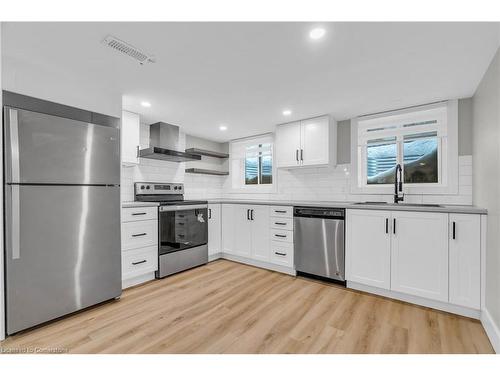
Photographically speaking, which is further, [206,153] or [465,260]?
[206,153]

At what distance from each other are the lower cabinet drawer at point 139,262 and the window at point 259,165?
2241mm

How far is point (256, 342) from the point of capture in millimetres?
1718

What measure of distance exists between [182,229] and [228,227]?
810 millimetres

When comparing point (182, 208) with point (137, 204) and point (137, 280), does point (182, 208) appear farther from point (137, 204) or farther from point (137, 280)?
point (137, 280)

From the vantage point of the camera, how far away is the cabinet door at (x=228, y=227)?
381cm

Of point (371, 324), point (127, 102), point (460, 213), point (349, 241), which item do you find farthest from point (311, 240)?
point (127, 102)

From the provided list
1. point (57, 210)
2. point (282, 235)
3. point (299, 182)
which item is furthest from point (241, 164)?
point (57, 210)

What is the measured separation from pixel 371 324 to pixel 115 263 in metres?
2.41

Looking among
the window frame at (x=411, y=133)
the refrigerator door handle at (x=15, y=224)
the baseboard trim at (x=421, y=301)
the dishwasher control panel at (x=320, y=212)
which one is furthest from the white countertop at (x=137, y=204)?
the window frame at (x=411, y=133)

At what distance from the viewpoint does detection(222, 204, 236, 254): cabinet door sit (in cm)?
381

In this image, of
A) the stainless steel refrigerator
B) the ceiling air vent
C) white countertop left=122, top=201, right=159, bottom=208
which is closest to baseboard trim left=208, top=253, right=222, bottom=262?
white countertop left=122, top=201, right=159, bottom=208

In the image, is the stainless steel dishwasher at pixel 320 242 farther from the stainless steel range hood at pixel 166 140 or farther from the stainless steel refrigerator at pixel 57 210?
the stainless steel refrigerator at pixel 57 210

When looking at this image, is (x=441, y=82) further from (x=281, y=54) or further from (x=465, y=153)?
(x=281, y=54)

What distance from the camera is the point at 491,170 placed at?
6.21ft
